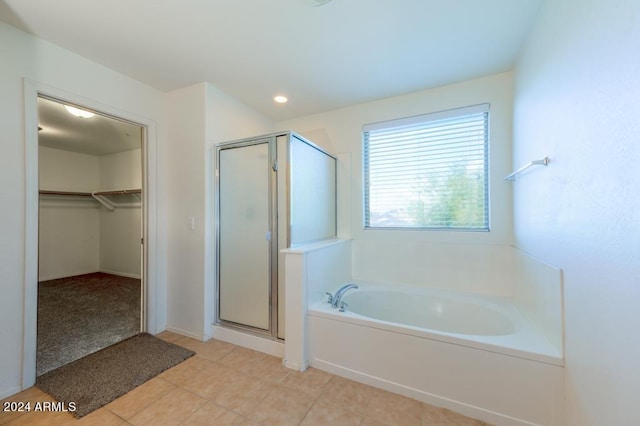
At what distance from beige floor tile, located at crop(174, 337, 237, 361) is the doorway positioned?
0.71m

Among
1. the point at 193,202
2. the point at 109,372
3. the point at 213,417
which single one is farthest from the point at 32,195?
the point at 213,417

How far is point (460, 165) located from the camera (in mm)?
2443

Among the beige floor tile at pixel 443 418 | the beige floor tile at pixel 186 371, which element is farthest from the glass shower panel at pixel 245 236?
the beige floor tile at pixel 443 418

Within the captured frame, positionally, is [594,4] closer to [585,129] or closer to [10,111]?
[585,129]

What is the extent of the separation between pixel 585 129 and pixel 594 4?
1.57 ft

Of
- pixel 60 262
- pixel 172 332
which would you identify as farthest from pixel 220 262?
pixel 60 262

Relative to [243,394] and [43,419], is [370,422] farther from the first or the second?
[43,419]

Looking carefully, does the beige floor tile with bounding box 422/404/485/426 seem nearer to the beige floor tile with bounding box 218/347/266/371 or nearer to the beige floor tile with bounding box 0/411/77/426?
the beige floor tile with bounding box 218/347/266/371

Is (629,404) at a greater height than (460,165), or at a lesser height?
lesser

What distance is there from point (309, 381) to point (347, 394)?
291 mm

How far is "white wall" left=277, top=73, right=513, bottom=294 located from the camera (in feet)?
7.44

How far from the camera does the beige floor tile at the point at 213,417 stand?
4.60ft

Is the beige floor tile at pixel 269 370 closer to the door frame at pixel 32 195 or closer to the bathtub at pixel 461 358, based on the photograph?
the bathtub at pixel 461 358

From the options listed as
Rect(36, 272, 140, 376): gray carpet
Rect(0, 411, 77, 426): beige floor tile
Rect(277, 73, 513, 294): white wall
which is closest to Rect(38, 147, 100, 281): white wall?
Rect(36, 272, 140, 376): gray carpet
